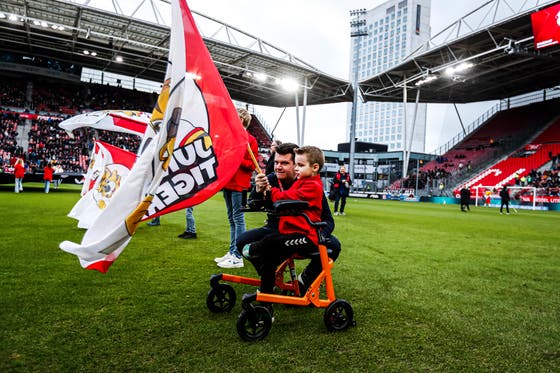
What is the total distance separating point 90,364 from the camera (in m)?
1.92

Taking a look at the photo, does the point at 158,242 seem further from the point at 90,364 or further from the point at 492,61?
the point at 492,61

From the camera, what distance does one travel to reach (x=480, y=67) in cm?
2942

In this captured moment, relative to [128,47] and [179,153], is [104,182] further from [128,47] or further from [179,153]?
[128,47]

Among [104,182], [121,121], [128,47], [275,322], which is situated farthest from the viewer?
[128,47]

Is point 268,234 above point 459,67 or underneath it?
underneath

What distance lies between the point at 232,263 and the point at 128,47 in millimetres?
27607

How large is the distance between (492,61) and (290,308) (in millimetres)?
32099

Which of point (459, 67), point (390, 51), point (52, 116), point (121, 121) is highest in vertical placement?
point (390, 51)

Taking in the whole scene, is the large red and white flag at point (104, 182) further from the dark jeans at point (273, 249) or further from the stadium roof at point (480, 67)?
the stadium roof at point (480, 67)

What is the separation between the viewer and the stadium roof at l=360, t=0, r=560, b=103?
23.5 meters

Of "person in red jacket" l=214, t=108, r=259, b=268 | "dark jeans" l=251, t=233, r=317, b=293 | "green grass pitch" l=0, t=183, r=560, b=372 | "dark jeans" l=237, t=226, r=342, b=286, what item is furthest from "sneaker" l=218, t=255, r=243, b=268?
"dark jeans" l=251, t=233, r=317, b=293

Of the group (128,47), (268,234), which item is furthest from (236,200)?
(128,47)

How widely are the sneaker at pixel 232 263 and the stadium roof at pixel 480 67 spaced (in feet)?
83.8

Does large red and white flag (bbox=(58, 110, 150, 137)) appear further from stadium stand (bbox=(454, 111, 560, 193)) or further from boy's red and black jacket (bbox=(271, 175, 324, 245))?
stadium stand (bbox=(454, 111, 560, 193))
